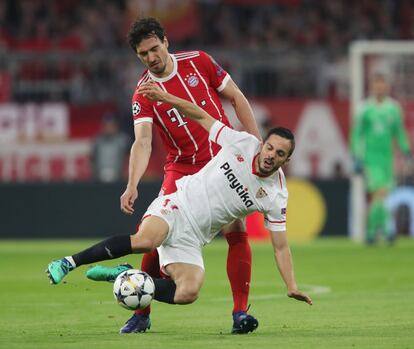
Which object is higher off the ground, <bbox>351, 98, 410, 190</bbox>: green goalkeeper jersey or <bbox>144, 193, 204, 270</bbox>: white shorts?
<bbox>144, 193, 204, 270</bbox>: white shorts

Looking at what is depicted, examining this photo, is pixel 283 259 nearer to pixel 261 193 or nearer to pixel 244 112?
pixel 261 193

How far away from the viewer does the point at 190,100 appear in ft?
A: 30.9

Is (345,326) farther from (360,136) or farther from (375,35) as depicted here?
(375,35)

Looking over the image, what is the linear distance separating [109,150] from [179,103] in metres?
11.9

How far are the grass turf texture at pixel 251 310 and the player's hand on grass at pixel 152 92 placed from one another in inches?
63.4

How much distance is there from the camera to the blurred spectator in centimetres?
2050

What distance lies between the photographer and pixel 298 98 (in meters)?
21.4

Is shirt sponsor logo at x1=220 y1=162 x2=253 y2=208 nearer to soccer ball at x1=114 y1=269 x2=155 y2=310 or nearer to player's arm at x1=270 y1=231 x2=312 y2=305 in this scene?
player's arm at x1=270 y1=231 x2=312 y2=305

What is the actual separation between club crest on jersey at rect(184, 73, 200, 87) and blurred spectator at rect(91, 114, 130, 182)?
36.2ft

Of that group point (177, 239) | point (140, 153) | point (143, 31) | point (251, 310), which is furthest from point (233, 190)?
point (251, 310)

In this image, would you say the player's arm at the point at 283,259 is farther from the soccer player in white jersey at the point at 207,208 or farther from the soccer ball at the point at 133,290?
the soccer ball at the point at 133,290

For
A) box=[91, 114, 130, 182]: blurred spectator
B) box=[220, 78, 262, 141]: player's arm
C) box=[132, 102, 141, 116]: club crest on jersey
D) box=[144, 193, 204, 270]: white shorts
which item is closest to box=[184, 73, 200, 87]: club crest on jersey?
box=[220, 78, 262, 141]: player's arm

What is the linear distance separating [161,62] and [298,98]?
40.4 feet

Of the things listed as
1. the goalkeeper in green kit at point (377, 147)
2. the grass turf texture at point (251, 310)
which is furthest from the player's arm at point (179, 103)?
the goalkeeper in green kit at point (377, 147)
